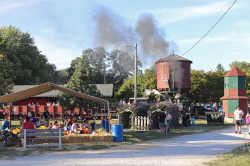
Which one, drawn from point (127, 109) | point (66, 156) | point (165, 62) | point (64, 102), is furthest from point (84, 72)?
point (66, 156)

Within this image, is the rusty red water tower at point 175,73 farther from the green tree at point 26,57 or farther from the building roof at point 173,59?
the green tree at point 26,57

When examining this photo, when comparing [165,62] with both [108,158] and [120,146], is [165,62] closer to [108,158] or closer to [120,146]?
[120,146]

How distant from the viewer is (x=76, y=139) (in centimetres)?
1755

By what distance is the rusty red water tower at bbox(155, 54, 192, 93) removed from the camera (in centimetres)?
4062

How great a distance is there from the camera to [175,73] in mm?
41000

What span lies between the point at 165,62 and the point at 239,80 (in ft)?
32.2

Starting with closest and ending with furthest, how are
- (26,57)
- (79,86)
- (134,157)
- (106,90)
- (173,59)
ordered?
(134,157), (79,86), (173,59), (106,90), (26,57)

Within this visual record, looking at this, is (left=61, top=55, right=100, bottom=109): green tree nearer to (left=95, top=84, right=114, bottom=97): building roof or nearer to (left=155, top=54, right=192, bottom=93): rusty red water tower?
(left=155, top=54, right=192, bottom=93): rusty red water tower

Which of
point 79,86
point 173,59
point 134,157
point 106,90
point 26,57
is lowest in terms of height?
point 134,157

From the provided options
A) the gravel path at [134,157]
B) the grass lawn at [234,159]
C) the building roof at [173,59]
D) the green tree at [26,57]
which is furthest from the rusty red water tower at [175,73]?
the green tree at [26,57]

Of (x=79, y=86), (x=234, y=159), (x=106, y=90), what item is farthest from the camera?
(x=106, y=90)

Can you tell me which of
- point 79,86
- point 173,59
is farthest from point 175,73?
point 79,86

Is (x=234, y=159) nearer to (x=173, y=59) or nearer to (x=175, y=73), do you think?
(x=175, y=73)

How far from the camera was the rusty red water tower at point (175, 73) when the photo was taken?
4062 centimetres
